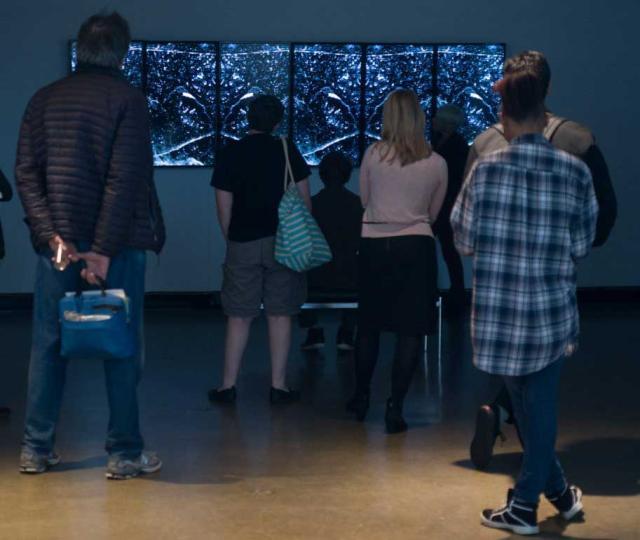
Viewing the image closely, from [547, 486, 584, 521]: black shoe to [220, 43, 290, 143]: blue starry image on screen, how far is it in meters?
6.53

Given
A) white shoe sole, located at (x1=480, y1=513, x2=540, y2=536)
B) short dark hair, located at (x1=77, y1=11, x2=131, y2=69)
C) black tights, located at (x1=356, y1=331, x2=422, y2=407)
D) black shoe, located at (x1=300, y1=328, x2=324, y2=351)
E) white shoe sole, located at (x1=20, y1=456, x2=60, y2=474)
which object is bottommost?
white shoe sole, located at (x1=480, y1=513, x2=540, y2=536)

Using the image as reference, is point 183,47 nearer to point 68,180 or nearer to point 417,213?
point 417,213

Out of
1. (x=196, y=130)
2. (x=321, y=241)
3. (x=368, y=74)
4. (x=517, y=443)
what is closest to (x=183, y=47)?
(x=196, y=130)

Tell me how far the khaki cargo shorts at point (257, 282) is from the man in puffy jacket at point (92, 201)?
1.50 m

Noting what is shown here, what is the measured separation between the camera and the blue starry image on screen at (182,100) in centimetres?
1105

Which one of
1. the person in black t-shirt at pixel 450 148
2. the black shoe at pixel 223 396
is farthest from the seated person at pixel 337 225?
the person in black t-shirt at pixel 450 148

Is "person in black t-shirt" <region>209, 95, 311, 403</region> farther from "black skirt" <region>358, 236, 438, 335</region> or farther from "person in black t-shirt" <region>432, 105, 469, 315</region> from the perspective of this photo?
"person in black t-shirt" <region>432, 105, 469, 315</region>

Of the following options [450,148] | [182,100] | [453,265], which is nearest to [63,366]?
[450,148]

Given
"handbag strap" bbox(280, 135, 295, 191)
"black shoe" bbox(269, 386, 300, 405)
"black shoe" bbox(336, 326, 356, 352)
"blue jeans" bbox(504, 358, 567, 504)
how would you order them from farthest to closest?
"black shoe" bbox(336, 326, 356, 352) < "black shoe" bbox(269, 386, 300, 405) < "handbag strap" bbox(280, 135, 295, 191) < "blue jeans" bbox(504, 358, 567, 504)

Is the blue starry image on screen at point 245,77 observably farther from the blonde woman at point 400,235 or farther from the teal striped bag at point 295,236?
the blonde woman at point 400,235

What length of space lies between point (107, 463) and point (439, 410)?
1972 mm

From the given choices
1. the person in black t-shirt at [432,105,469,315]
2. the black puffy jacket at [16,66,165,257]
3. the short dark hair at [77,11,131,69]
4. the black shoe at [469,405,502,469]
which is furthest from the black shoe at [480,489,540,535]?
the person in black t-shirt at [432,105,469,315]

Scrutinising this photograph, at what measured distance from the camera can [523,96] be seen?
15.2ft

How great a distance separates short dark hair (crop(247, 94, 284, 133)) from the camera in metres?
6.88
